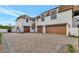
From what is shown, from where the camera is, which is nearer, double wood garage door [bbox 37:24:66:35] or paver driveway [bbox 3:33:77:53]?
paver driveway [bbox 3:33:77:53]

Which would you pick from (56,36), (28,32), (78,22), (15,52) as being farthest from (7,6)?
(78,22)

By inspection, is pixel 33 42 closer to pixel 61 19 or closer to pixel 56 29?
pixel 56 29

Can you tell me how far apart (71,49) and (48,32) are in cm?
69

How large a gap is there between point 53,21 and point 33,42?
2.29ft

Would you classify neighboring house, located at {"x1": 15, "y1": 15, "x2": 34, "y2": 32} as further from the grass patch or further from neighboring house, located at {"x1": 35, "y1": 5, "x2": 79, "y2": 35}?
the grass patch

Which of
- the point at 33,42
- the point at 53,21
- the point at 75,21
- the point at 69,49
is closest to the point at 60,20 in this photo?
the point at 53,21

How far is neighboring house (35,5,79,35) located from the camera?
4113 millimetres

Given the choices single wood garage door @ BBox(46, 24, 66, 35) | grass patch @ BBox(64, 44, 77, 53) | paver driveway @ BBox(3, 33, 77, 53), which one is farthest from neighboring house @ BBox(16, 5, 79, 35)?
grass patch @ BBox(64, 44, 77, 53)

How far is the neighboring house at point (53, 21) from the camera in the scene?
4.12 meters

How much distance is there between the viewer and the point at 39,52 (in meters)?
4.16

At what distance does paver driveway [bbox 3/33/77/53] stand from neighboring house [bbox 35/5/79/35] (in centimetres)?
18

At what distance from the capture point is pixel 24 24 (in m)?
4.41

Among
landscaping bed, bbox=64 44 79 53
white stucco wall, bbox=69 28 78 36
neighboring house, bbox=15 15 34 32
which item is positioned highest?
neighboring house, bbox=15 15 34 32

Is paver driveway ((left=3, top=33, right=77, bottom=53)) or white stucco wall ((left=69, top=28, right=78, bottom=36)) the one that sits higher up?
white stucco wall ((left=69, top=28, right=78, bottom=36))
